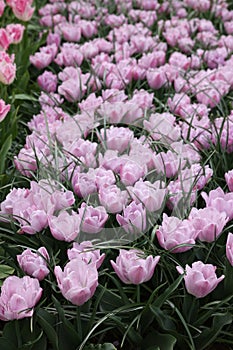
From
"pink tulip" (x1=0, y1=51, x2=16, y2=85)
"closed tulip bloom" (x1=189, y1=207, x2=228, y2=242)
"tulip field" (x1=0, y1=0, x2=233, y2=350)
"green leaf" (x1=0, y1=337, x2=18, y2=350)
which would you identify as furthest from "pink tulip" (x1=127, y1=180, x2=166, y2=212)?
"pink tulip" (x1=0, y1=51, x2=16, y2=85)

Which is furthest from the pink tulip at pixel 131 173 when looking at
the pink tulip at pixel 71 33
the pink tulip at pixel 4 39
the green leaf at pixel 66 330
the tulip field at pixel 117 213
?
the pink tulip at pixel 71 33

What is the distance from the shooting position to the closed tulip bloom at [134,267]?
145 cm

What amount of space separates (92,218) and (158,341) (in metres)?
0.36

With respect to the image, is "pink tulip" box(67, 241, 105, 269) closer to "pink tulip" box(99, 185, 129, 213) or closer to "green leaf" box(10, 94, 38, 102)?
"pink tulip" box(99, 185, 129, 213)

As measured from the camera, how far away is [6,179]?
206 cm

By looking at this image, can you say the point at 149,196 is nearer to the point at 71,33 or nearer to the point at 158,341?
the point at 158,341

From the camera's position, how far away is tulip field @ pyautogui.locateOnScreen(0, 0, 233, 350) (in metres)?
1.46

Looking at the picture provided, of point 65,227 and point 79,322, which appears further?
point 65,227

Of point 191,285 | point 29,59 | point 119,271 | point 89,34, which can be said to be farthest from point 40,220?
point 89,34

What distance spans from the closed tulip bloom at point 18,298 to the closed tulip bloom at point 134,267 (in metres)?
0.20

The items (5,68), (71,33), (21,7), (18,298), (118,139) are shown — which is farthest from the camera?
(71,33)

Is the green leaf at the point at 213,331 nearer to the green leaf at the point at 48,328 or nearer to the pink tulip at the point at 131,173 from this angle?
the green leaf at the point at 48,328

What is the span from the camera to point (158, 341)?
1.47 meters

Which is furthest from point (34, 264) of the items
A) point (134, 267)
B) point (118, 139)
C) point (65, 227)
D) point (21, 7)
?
point (21, 7)
